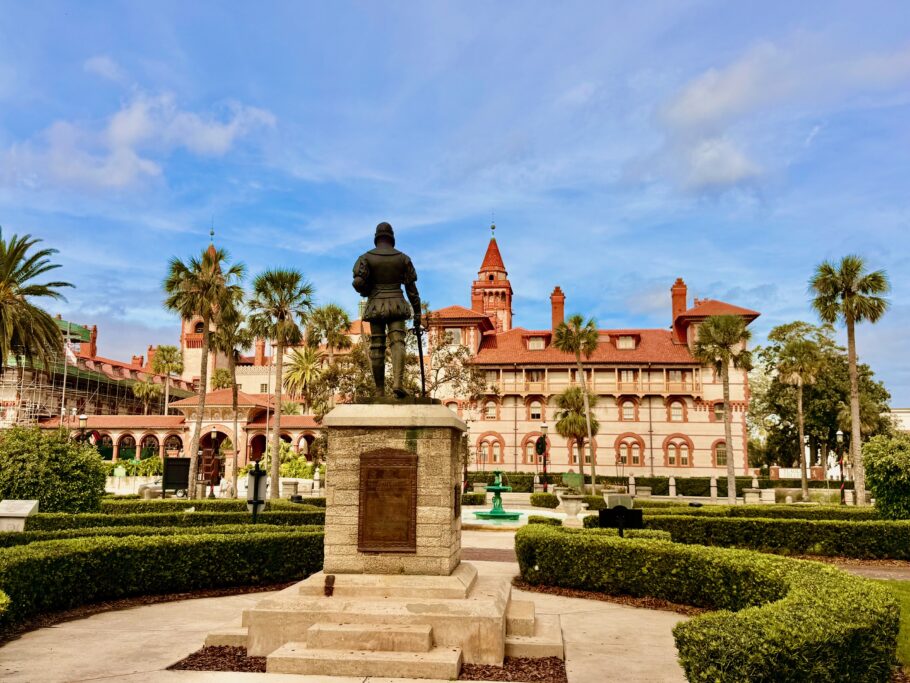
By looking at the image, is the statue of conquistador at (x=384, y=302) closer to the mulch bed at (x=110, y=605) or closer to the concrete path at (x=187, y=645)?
the concrete path at (x=187, y=645)

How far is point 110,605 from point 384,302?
619cm

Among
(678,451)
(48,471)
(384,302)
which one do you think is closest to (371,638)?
(384,302)

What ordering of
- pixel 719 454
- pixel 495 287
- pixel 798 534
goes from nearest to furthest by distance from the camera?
1. pixel 798 534
2. pixel 719 454
3. pixel 495 287

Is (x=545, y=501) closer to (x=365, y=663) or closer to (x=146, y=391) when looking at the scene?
(x=365, y=663)

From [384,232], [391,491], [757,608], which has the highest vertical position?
[384,232]

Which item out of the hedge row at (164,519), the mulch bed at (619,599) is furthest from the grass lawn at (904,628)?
the hedge row at (164,519)

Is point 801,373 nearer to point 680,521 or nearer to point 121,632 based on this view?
point 680,521

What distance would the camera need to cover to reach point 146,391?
3339 inches

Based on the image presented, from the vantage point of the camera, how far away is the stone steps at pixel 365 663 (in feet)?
22.1

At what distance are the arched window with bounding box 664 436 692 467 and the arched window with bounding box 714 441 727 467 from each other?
2011mm

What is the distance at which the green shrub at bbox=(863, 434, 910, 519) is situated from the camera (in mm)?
18547

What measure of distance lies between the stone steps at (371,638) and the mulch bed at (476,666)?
1.73 feet

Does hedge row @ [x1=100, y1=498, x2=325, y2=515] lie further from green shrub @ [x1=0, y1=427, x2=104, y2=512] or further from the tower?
the tower

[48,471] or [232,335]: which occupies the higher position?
[232,335]
